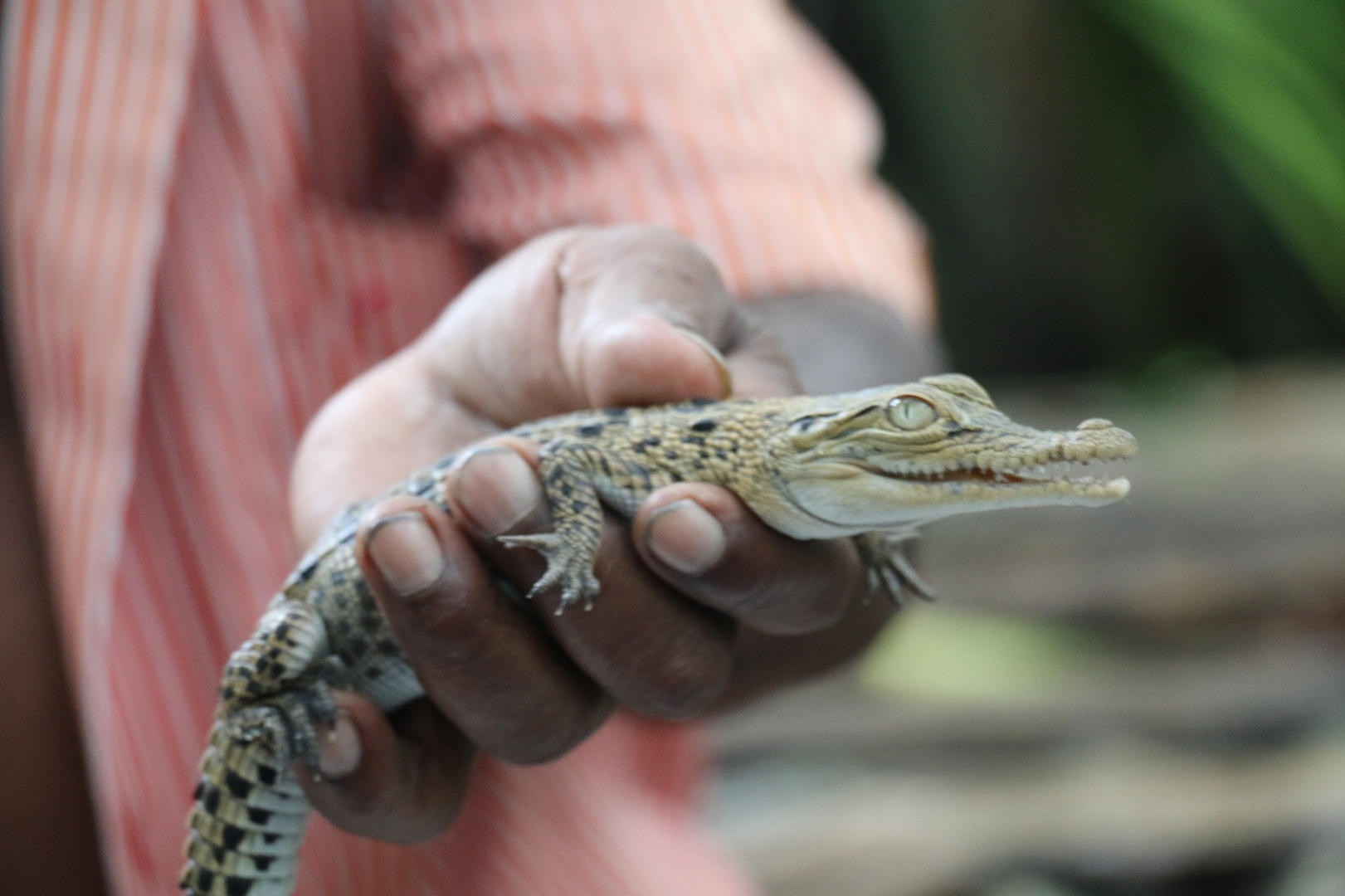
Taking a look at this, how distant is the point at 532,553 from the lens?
134 cm

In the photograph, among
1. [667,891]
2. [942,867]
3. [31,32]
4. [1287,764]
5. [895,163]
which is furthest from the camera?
[895,163]

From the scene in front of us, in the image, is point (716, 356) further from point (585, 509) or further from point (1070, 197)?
point (1070, 197)

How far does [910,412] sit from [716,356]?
0.95 feet

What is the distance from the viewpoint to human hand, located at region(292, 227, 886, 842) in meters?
1.31

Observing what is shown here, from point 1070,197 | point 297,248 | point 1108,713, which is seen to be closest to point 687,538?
point 297,248

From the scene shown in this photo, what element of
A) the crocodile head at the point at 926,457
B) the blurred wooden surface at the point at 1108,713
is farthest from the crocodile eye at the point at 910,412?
the blurred wooden surface at the point at 1108,713

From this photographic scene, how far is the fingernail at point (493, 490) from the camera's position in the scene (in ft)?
4.25

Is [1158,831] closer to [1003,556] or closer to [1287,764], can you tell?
[1287,764]

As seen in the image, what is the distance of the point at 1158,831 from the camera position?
3783mm

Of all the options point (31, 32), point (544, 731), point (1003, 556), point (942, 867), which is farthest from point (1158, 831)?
point (31, 32)

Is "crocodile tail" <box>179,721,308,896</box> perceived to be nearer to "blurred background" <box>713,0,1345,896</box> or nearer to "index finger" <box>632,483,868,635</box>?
"index finger" <box>632,483,868,635</box>

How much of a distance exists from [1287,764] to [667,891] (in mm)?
2821

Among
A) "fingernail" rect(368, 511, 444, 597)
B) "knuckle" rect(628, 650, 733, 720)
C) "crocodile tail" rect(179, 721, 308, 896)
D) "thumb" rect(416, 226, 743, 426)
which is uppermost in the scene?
"thumb" rect(416, 226, 743, 426)

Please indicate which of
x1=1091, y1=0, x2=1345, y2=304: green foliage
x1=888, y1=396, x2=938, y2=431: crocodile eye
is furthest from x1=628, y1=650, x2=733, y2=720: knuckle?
x1=1091, y1=0, x2=1345, y2=304: green foliage
